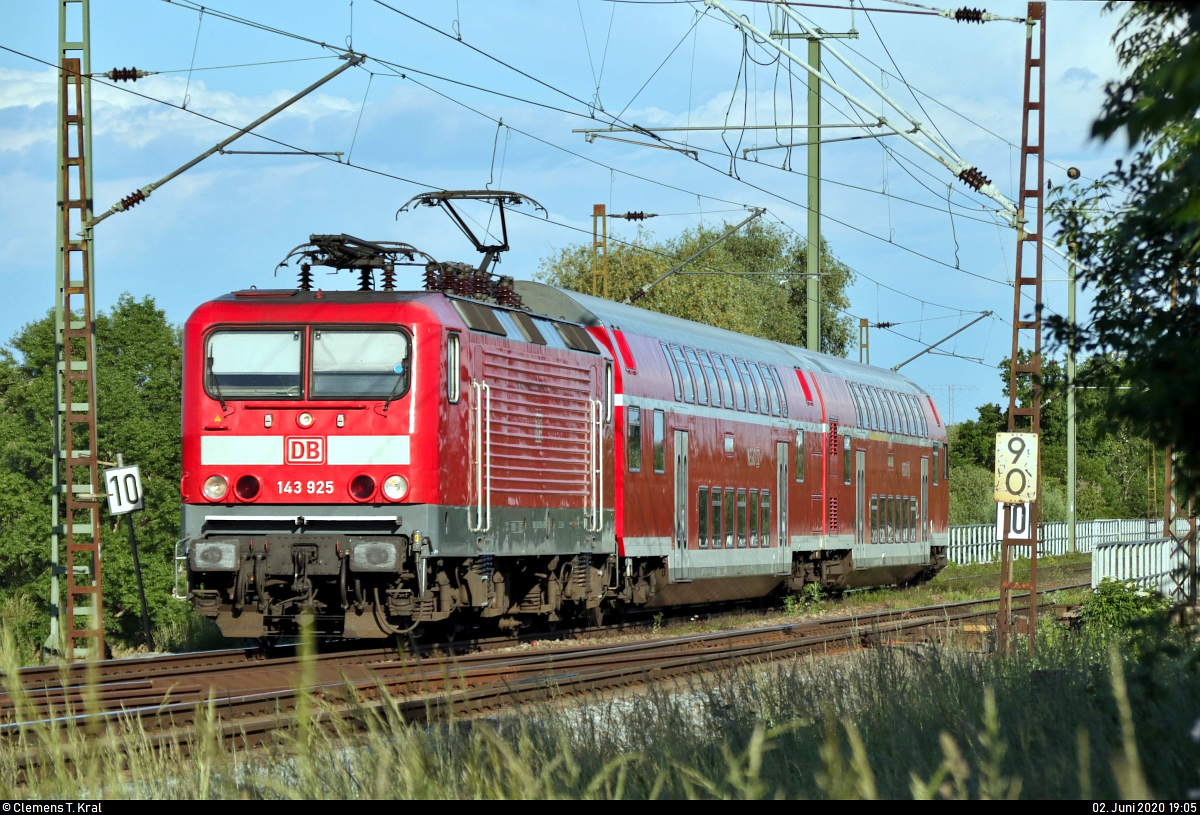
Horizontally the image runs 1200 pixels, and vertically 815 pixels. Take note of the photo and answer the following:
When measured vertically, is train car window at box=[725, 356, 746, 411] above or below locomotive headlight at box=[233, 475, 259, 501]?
above

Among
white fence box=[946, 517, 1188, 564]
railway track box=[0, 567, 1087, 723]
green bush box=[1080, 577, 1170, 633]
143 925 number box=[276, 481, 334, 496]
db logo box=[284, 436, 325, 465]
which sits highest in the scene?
db logo box=[284, 436, 325, 465]

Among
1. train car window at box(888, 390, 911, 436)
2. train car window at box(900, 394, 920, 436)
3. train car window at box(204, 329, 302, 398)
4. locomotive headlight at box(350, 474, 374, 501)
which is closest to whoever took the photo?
locomotive headlight at box(350, 474, 374, 501)

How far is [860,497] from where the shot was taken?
93.4 ft

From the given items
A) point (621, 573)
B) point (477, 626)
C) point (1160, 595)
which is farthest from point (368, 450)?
point (1160, 595)

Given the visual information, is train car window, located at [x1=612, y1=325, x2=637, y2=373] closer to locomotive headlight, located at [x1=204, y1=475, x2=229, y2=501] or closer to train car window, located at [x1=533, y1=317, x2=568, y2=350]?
train car window, located at [x1=533, y1=317, x2=568, y2=350]

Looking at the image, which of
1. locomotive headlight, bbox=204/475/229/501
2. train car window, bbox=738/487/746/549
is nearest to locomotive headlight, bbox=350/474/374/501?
locomotive headlight, bbox=204/475/229/501

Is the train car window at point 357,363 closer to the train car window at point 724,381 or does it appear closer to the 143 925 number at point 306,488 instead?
the 143 925 number at point 306,488

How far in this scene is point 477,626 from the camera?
17.9m

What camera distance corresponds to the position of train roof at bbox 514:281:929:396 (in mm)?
19984

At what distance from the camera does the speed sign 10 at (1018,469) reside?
17219 millimetres

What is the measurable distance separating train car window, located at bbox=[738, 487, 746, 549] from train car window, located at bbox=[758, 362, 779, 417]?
72.9 inches

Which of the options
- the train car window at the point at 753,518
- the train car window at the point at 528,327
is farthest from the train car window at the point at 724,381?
the train car window at the point at 528,327

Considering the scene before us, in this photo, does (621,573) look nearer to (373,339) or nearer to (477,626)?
(477,626)

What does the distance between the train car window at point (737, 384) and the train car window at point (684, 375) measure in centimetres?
171
